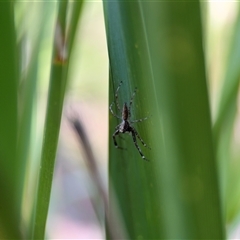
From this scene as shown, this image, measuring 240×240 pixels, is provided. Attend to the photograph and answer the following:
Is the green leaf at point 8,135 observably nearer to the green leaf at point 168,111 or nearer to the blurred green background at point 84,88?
the blurred green background at point 84,88

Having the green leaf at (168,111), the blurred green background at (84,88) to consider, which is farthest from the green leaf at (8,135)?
the green leaf at (168,111)

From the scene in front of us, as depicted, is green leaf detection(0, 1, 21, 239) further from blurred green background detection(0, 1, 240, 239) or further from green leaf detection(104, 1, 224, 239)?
green leaf detection(104, 1, 224, 239)

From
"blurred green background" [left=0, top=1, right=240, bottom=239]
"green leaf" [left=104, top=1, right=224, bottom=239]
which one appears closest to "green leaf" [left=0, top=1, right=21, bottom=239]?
"blurred green background" [left=0, top=1, right=240, bottom=239]

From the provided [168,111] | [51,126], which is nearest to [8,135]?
[51,126]

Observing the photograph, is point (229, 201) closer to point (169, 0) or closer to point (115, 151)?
point (115, 151)

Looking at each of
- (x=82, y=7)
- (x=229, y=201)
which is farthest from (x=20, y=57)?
(x=229, y=201)

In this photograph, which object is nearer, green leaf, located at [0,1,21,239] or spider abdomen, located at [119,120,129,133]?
green leaf, located at [0,1,21,239]

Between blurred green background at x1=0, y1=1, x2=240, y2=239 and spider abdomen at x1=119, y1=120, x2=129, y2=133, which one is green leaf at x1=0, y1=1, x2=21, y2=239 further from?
spider abdomen at x1=119, y1=120, x2=129, y2=133

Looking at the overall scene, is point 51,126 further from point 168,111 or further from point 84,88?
point 84,88
